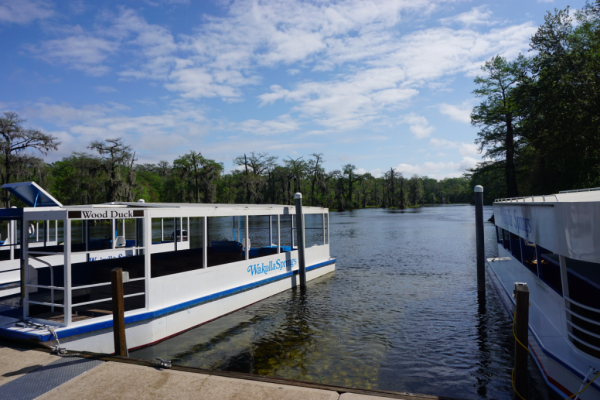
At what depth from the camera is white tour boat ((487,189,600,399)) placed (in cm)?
508

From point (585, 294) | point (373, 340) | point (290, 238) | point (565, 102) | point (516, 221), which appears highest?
point (565, 102)

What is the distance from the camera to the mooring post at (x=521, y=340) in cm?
545

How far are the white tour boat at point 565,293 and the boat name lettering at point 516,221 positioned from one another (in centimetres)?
2

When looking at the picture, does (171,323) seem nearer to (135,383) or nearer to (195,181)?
(135,383)

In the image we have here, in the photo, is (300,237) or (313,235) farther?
(313,235)

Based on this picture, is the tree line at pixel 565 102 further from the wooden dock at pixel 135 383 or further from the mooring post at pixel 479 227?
the wooden dock at pixel 135 383

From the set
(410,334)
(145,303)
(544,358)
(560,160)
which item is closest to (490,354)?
(410,334)


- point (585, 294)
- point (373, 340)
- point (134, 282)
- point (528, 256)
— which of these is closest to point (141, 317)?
point (134, 282)

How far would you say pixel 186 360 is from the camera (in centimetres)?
865

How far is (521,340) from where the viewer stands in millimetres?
→ 5469

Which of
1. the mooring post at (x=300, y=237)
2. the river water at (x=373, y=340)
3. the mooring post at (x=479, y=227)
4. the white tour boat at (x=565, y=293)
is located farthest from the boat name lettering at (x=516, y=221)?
the mooring post at (x=300, y=237)

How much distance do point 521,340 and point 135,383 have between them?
19.1 feet

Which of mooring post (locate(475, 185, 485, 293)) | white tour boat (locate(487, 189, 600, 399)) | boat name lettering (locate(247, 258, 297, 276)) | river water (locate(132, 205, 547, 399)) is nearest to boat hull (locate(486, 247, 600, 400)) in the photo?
white tour boat (locate(487, 189, 600, 399))

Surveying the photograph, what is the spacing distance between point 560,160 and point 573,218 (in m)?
32.7
